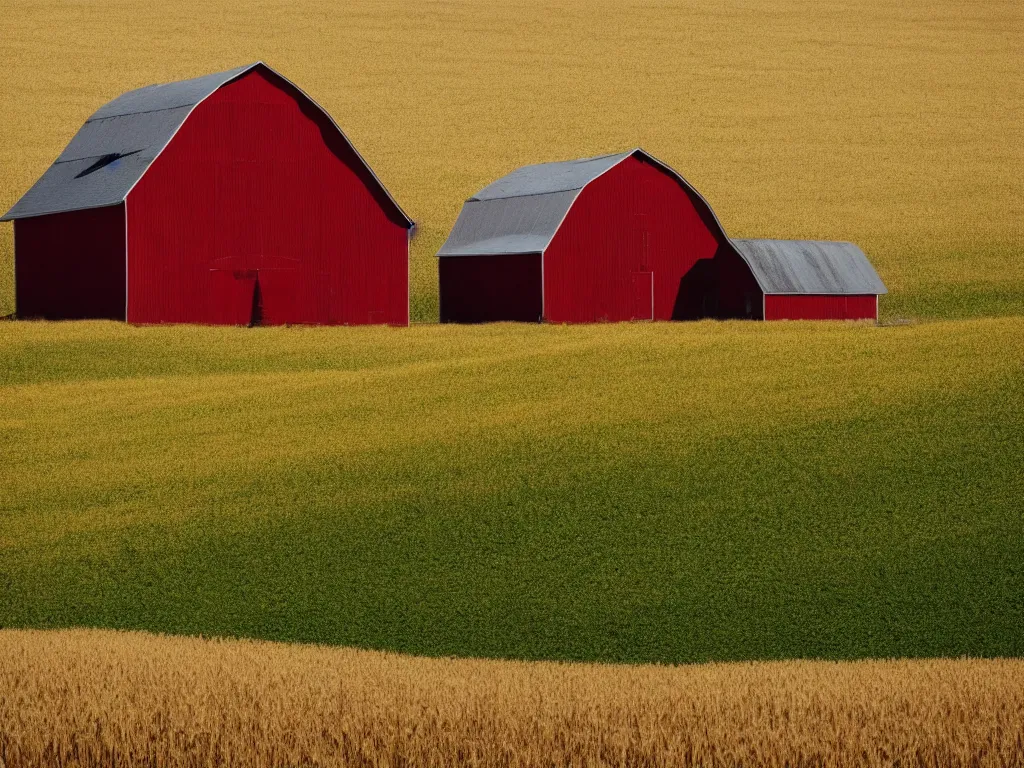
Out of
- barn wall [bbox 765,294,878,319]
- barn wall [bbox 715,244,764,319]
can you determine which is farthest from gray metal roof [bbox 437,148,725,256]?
barn wall [bbox 765,294,878,319]

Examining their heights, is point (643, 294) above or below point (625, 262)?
below

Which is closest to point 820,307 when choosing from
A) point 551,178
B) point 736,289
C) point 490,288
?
point 736,289

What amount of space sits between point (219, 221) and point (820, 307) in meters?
18.7

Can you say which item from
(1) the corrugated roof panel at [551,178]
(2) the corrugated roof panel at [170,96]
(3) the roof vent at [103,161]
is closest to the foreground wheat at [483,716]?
(2) the corrugated roof panel at [170,96]

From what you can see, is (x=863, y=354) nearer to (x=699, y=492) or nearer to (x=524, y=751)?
(x=699, y=492)

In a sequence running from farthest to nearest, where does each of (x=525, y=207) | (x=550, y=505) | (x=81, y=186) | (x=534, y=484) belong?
(x=525, y=207) < (x=81, y=186) < (x=534, y=484) < (x=550, y=505)

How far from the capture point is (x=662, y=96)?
237 feet

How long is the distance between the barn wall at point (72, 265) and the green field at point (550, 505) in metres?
9.96

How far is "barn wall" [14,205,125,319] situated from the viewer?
35.9 meters

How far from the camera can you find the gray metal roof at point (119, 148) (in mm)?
36438

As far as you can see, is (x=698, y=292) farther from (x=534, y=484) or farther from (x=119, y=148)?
(x=534, y=484)

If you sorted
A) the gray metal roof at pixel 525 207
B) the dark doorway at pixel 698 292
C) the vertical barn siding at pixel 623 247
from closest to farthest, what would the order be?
the vertical barn siding at pixel 623 247 → the gray metal roof at pixel 525 207 → the dark doorway at pixel 698 292

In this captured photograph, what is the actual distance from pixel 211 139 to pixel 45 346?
8.60 metres

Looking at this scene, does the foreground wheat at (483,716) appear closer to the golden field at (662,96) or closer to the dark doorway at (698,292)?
the dark doorway at (698,292)
